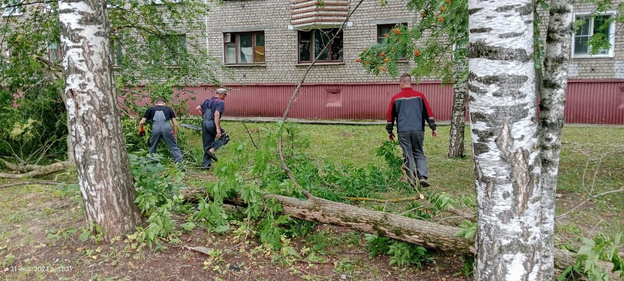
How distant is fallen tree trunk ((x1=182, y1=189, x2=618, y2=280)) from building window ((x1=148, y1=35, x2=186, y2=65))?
6498 millimetres

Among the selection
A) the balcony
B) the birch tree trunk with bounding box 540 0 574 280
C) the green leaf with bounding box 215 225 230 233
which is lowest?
the green leaf with bounding box 215 225 230 233

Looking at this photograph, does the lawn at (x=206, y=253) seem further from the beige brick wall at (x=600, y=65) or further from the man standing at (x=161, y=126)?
the beige brick wall at (x=600, y=65)

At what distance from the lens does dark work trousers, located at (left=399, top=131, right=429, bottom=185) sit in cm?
665

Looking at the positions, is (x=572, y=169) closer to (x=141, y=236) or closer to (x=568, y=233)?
(x=568, y=233)

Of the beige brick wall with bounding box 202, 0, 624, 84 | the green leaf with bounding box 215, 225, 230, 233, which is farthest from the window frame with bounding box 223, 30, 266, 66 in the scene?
the green leaf with bounding box 215, 225, 230, 233

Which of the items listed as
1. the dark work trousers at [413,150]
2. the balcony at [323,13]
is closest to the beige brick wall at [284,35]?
the balcony at [323,13]

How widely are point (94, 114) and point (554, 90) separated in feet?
12.0

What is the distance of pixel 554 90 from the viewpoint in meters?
3.13

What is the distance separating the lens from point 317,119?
17.4m

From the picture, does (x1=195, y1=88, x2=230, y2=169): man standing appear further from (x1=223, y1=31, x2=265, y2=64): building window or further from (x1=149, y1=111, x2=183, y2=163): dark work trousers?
(x1=223, y1=31, x2=265, y2=64): building window

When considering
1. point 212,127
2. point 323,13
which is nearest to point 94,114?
point 212,127

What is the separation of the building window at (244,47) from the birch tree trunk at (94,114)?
48.9 ft

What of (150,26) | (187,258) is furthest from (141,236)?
(150,26)

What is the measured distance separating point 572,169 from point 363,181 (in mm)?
4734
